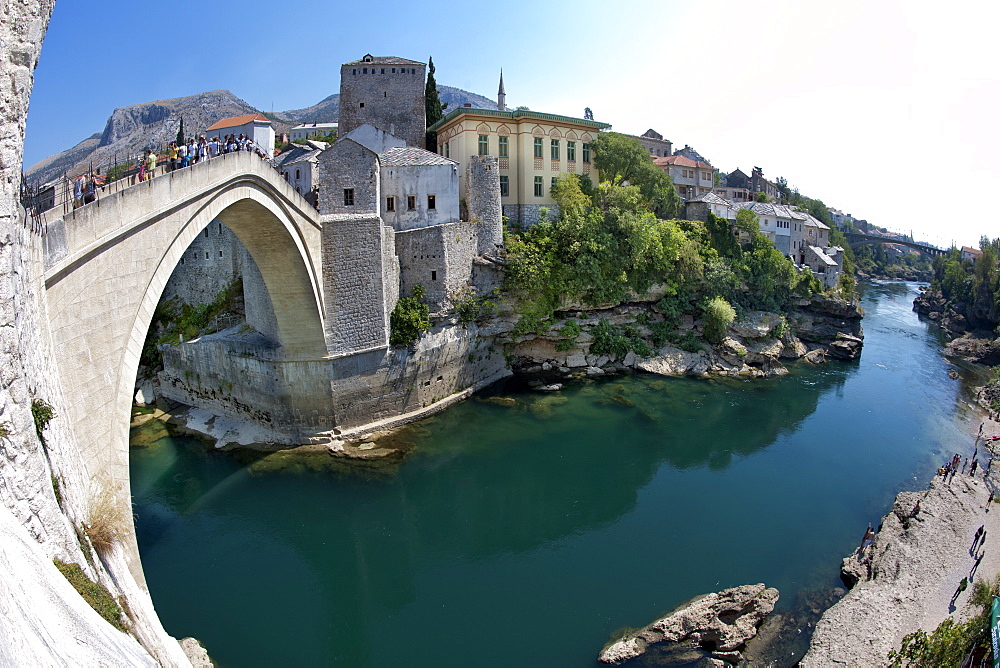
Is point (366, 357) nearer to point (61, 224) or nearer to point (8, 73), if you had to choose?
point (61, 224)

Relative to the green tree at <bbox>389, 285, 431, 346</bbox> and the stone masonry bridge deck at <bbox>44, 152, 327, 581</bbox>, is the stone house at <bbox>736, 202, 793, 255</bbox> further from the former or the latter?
the stone masonry bridge deck at <bbox>44, 152, 327, 581</bbox>

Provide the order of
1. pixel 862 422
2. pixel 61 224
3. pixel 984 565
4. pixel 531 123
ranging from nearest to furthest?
pixel 61 224 → pixel 984 565 → pixel 862 422 → pixel 531 123

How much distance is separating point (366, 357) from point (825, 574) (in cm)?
1442

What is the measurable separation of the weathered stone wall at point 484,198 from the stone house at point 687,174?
24.8m

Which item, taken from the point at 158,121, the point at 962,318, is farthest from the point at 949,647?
the point at 158,121

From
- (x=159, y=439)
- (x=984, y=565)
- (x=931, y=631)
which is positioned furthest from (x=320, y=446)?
(x=984, y=565)

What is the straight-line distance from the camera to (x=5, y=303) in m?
5.18

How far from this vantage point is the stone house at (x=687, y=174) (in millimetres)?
45312

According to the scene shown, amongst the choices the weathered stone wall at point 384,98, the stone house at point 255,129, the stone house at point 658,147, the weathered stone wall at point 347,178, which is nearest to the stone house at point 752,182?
the stone house at point 658,147

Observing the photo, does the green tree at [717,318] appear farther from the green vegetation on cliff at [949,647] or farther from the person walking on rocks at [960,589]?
the green vegetation on cliff at [949,647]

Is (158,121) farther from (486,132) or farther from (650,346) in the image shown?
(650,346)

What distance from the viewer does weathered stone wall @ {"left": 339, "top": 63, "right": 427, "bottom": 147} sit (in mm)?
30344

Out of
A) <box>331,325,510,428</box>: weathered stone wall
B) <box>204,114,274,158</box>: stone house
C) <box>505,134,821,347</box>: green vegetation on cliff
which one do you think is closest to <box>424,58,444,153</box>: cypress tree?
<box>505,134,821,347</box>: green vegetation on cliff

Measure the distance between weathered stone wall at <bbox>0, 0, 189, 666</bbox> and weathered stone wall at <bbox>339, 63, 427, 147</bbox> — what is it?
26499 millimetres
